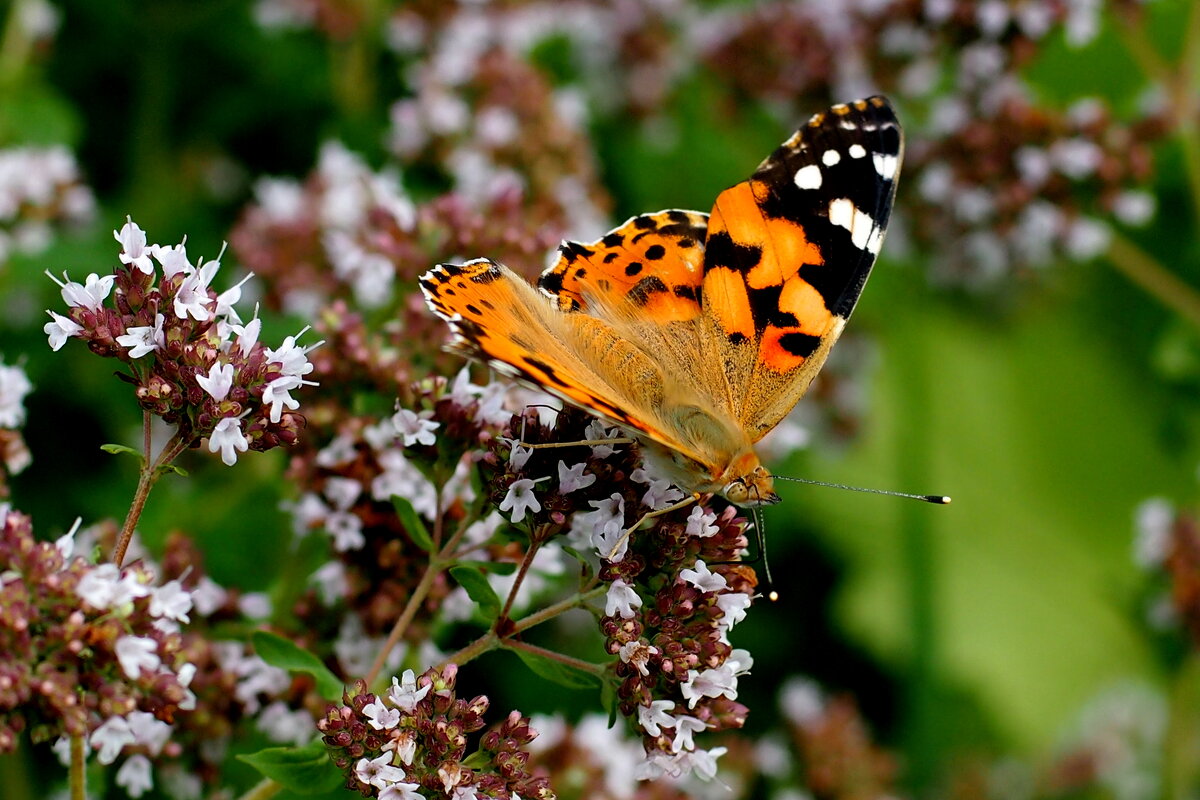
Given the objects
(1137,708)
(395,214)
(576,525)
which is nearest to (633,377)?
(576,525)

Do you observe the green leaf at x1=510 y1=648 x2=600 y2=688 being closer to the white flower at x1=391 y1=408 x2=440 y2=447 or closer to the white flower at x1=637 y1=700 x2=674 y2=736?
the white flower at x1=637 y1=700 x2=674 y2=736

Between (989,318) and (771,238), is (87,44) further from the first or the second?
(989,318)

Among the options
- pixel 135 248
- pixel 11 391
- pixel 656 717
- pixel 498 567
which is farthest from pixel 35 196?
pixel 656 717

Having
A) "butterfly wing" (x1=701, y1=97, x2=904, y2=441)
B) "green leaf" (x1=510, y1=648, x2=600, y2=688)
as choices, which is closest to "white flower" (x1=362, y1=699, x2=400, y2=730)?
"green leaf" (x1=510, y1=648, x2=600, y2=688)

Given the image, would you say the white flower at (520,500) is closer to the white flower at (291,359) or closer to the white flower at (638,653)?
the white flower at (638,653)

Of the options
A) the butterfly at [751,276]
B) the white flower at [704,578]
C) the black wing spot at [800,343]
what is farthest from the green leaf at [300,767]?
the black wing spot at [800,343]

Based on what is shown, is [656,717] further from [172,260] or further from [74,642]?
[172,260]

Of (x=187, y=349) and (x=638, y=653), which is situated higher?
(x=187, y=349)
